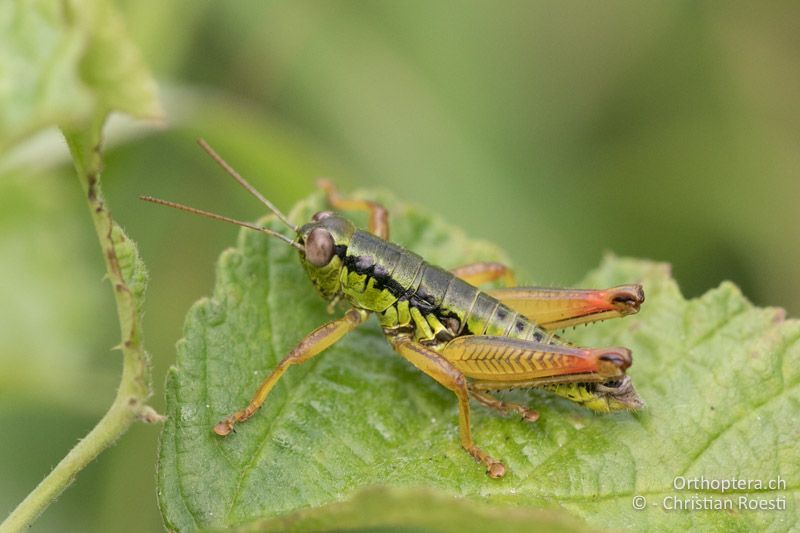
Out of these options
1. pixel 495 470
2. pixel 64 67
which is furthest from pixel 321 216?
pixel 64 67

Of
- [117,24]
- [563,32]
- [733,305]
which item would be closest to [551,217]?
[563,32]

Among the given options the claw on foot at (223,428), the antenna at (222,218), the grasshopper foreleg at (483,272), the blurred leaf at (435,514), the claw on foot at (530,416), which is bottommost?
the blurred leaf at (435,514)

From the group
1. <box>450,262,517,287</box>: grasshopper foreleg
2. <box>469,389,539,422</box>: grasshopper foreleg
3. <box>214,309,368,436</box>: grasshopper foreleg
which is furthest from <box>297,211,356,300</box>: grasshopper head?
<box>469,389,539,422</box>: grasshopper foreleg

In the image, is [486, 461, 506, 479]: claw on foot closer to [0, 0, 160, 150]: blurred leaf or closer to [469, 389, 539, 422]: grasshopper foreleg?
[469, 389, 539, 422]: grasshopper foreleg

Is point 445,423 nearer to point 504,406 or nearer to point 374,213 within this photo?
point 504,406

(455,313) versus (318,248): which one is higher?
(455,313)

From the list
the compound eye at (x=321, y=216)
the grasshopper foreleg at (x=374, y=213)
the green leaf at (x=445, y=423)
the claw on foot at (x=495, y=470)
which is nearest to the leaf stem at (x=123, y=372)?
the green leaf at (x=445, y=423)

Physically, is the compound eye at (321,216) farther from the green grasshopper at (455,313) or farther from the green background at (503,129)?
the green background at (503,129)
